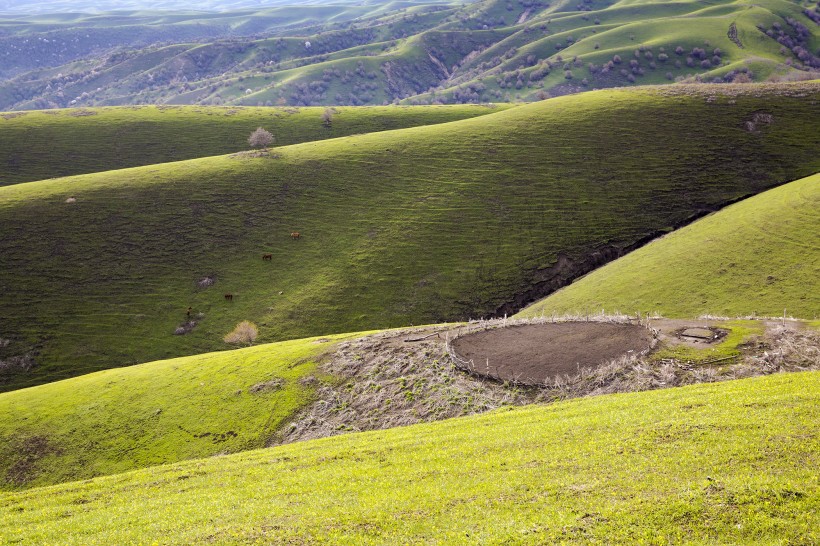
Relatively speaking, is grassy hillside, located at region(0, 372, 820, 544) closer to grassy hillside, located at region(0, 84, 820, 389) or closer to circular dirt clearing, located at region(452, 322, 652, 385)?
circular dirt clearing, located at region(452, 322, 652, 385)

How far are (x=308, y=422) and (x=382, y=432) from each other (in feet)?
34.6

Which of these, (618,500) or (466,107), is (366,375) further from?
(466,107)

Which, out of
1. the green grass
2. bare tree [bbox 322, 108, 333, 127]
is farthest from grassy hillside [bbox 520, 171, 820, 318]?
bare tree [bbox 322, 108, 333, 127]

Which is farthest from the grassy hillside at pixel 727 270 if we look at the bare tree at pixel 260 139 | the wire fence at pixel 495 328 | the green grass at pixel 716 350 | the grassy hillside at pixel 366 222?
the bare tree at pixel 260 139

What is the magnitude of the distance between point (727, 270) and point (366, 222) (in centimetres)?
6382

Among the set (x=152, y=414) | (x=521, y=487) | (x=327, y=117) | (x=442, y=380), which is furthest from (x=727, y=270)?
(x=327, y=117)

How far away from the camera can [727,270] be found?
75.5m

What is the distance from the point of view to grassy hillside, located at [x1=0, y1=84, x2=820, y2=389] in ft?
286

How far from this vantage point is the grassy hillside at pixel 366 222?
8731 cm

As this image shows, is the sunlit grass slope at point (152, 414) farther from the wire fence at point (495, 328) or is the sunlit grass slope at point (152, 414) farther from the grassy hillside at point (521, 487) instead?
the wire fence at point (495, 328)

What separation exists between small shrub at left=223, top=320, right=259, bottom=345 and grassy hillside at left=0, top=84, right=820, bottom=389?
Result: 2.12 metres

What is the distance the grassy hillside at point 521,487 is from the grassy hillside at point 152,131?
136m

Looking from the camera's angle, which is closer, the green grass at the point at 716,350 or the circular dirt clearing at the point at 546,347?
the green grass at the point at 716,350

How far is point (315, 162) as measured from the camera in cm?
12662
